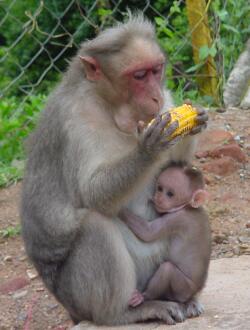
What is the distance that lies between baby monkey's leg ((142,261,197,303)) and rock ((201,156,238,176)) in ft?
7.58

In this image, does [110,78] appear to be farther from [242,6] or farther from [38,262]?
[242,6]

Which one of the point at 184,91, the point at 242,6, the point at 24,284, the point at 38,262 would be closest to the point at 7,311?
the point at 24,284

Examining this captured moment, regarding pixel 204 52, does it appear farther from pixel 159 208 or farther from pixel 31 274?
pixel 159 208

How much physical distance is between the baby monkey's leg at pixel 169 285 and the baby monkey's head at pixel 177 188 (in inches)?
12.1

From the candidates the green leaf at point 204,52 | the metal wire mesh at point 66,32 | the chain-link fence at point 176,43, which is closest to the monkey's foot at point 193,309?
the chain-link fence at point 176,43

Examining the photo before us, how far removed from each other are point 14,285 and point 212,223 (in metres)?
1.38

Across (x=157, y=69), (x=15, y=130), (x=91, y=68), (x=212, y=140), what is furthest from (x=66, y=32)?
(x=157, y=69)

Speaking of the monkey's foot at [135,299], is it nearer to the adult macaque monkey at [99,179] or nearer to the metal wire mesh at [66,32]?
the adult macaque monkey at [99,179]

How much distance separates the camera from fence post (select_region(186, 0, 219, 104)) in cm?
884

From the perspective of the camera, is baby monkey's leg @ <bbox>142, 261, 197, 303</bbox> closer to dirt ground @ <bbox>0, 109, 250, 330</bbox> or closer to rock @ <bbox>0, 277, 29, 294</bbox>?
dirt ground @ <bbox>0, 109, 250, 330</bbox>

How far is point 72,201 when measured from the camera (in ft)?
17.7

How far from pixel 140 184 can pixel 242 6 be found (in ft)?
14.1

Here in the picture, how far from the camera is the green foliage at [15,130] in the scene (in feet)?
27.2

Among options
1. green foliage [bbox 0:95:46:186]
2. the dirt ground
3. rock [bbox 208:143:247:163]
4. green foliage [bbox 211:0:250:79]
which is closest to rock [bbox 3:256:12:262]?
the dirt ground
